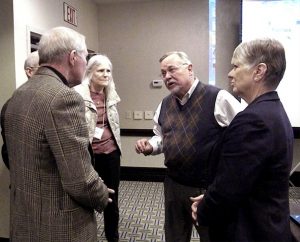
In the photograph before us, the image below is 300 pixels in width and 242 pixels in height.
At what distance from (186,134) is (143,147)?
326mm

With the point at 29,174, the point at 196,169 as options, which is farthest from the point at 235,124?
the point at 29,174

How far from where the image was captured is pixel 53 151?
1.12 metres

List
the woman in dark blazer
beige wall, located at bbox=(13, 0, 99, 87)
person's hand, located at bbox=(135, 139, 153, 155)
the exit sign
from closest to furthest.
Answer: the woman in dark blazer
person's hand, located at bbox=(135, 139, 153, 155)
beige wall, located at bbox=(13, 0, 99, 87)
the exit sign

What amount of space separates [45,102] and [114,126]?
48.8 inches

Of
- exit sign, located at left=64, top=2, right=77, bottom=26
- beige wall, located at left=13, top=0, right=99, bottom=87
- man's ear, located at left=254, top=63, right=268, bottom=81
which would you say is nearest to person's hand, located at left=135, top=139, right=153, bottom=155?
man's ear, located at left=254, top=63, right=268, bottom=81

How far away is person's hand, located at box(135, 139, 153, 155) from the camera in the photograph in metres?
1.85

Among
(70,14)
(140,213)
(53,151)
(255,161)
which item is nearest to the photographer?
(255,161)

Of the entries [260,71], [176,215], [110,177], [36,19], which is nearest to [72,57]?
[260,71]

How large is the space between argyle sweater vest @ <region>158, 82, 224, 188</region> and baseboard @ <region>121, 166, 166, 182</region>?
2.45 m

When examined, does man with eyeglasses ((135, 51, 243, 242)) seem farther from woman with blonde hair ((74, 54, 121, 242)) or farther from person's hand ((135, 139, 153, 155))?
woman with blonde hair ((74, 54, 121, 242))

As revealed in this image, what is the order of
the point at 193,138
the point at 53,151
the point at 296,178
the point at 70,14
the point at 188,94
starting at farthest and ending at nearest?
1. the point at 296,178
2. the point at 70,14
3. the point at 188,94
4. the point at 193,138
5. the point at 53,151

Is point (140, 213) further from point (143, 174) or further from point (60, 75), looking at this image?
point (60, 75)

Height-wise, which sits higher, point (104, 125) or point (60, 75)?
point (60, 75)

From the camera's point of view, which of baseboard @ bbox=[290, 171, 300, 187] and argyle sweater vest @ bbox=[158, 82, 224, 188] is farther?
baseboard @ bbox=[290, 171, 300, 187]
